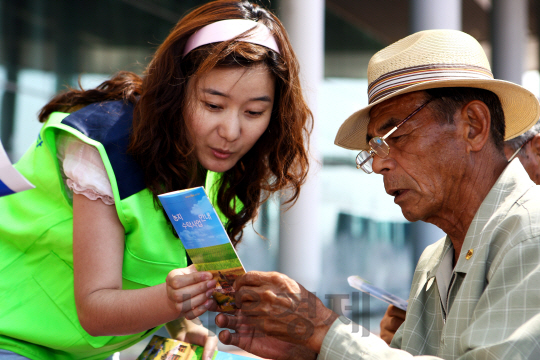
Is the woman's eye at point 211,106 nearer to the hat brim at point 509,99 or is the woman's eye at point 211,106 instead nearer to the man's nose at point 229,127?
the man's nose at point 229,127

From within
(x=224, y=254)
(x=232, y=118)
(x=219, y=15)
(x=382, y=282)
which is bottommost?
(x=382, y=282)

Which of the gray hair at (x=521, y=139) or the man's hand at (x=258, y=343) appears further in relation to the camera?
the gray hair at (x=521, y=139)

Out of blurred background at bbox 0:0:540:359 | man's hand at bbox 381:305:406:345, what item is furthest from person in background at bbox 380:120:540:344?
blurred background at bbox 0:0:540:359

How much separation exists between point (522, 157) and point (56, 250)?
77.6 inches

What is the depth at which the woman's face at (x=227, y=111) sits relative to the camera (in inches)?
70.4

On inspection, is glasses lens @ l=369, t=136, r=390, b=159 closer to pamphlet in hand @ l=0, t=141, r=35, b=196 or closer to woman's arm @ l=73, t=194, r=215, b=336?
woman's arm @ l=73, t=194, r=215, b=336

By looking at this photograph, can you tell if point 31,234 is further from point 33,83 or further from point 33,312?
point 33,83

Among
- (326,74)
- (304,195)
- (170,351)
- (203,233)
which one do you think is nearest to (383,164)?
(203,233)

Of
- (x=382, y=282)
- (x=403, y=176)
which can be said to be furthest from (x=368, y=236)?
(x=403, y=176)

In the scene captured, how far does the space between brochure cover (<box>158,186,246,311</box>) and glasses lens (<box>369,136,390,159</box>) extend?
764 mm

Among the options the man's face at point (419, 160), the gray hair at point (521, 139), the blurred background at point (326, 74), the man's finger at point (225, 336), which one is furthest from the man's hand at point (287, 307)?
the blurred background at point (326, 74)

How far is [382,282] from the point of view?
844cm

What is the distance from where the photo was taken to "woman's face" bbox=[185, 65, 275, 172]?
1.79 m

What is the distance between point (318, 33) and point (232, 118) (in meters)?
2.91
